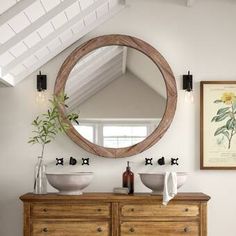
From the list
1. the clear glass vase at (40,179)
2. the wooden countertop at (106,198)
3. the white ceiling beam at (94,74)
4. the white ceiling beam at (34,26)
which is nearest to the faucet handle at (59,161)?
the clear glass vase at (40,179)

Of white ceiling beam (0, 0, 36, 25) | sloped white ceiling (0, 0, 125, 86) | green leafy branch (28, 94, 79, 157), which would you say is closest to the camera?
white ceiling beam (0, 0, 36, 25)

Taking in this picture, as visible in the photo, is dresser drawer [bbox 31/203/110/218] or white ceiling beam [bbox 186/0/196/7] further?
white ceiling beam [bbox 186/0/196/7]

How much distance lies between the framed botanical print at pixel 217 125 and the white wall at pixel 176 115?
0.20ft

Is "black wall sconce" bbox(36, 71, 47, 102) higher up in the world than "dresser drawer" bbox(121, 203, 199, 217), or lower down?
higher up

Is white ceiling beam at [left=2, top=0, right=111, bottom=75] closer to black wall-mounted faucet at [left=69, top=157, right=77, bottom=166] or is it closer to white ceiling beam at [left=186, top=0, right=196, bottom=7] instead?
white ceiling beam at [left=186, top=0, right=196, bottom=7]

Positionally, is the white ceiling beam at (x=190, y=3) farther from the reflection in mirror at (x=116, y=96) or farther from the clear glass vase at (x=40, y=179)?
the clear glass vase at (x=40, y=179)

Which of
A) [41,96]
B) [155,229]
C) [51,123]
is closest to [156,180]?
[155,229]

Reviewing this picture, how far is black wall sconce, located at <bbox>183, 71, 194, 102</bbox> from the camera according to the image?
4.69 metres

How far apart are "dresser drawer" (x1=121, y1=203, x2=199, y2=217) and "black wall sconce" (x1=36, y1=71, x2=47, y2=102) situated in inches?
49.5

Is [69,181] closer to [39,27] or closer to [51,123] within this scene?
[51,123]

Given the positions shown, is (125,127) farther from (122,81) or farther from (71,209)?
(71,209)

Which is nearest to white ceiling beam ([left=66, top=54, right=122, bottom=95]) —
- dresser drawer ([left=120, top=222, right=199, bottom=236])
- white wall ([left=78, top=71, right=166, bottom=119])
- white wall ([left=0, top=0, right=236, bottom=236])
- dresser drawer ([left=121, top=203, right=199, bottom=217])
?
white wall ([left=78, top=71, right=166, bottom=119])

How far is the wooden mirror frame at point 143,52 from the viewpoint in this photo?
4.63 m

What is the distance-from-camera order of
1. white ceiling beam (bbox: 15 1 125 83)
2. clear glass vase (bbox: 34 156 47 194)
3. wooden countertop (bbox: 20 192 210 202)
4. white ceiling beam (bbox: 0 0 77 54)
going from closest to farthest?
white ceiling beam (bbox: 0 0 77 54), wooden countertop (bbox: 20 192 210 202), clear glass vase (bbox: 34 156 47 194), white ceiling beam (bbox: 15 1 125 83)
